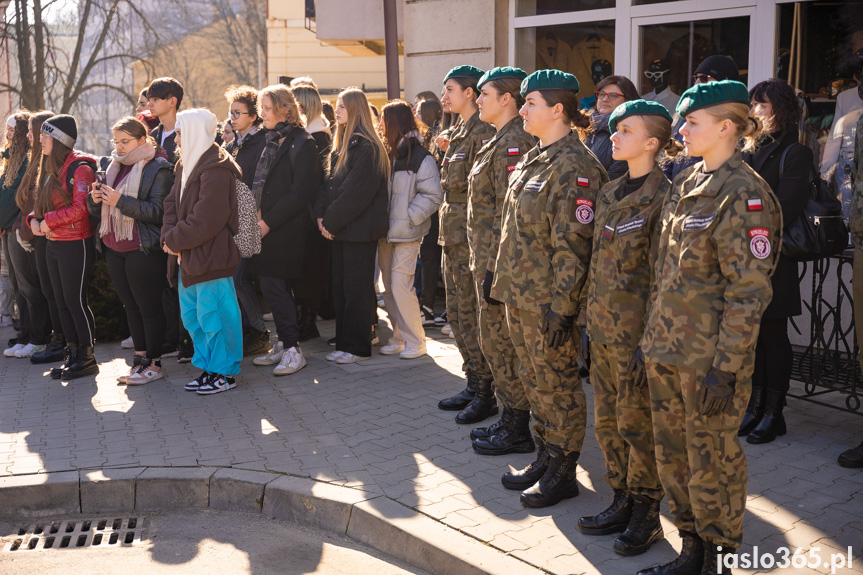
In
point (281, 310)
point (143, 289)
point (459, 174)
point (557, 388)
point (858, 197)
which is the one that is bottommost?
point (281, 310)

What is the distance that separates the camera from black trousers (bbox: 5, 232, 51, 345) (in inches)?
329

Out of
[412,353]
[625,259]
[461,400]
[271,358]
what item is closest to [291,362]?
[271,358]

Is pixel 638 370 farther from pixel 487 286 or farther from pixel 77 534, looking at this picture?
pixel 77 534

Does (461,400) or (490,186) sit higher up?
(490,186)

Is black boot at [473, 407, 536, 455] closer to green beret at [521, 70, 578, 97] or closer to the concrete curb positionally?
the concrete curb

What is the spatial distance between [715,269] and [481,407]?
279cm

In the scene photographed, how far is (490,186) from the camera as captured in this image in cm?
546

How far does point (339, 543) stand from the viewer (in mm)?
4695

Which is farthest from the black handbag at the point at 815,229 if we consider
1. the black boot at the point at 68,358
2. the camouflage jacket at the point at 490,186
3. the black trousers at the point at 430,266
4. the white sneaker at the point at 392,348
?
the black boot at the point at 68,358

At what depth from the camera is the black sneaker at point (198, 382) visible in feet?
23.3

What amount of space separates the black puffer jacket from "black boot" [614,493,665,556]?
4538 mm

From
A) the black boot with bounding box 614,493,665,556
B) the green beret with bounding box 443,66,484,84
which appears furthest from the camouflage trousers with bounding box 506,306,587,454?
the green beret with bounding box 443,66,484,84

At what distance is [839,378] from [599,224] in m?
3.20

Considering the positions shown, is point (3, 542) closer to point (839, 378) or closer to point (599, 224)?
point (599, 224)
